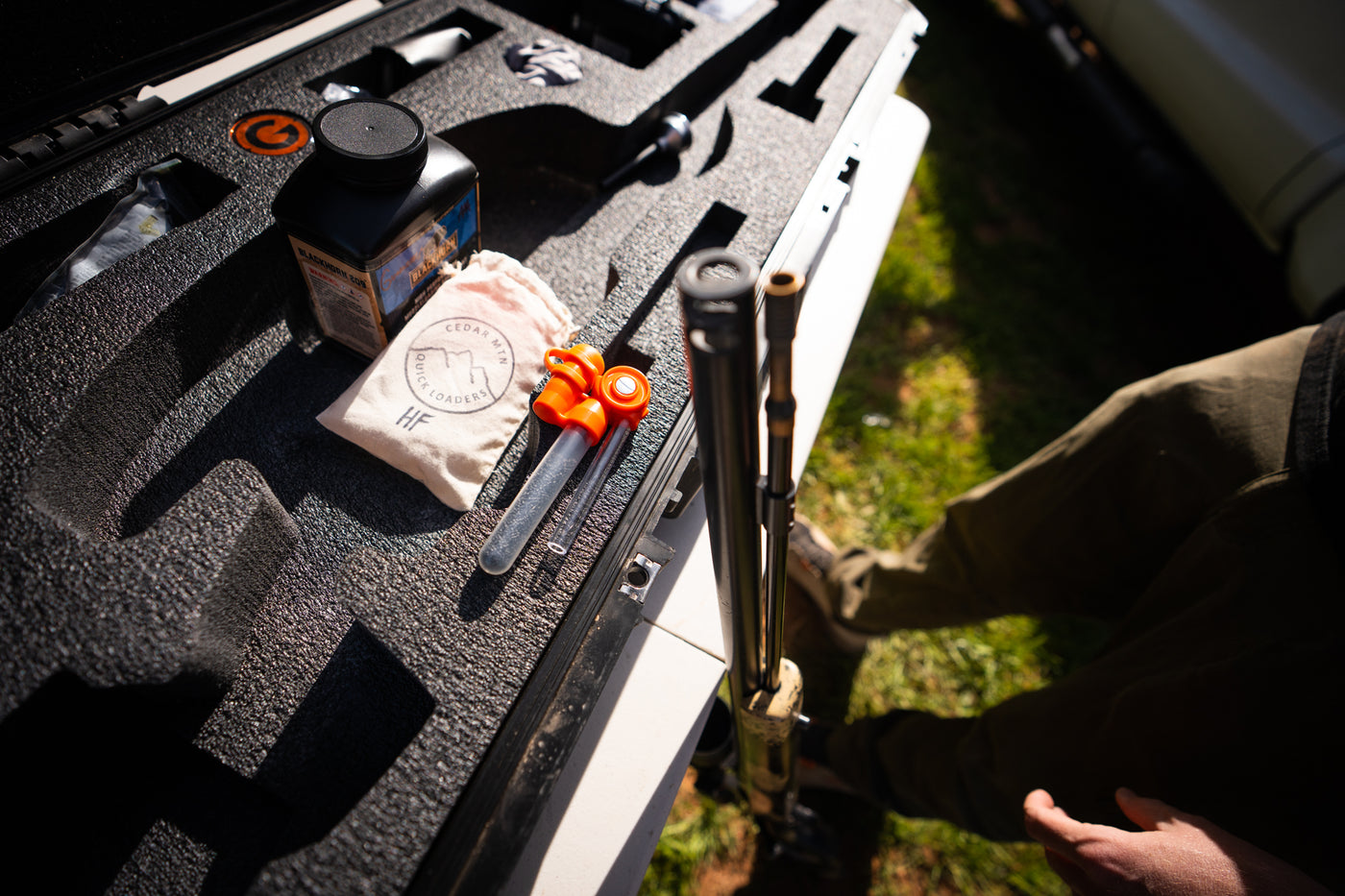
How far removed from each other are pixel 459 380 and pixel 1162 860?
748 millimetres

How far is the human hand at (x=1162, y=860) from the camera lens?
0.57 metres

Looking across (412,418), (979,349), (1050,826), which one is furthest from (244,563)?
(979,349)

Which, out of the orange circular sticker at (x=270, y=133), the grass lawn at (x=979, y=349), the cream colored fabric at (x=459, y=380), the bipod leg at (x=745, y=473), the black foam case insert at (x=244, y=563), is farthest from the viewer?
the grass lawn at (x=979, y=349)

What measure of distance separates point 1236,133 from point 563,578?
192 centimetres

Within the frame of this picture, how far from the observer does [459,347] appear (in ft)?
2.21

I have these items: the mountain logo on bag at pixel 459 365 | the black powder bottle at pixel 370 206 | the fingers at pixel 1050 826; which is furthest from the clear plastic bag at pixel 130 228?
the fingers at pixel 1050 826

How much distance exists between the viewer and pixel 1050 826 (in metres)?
0.68

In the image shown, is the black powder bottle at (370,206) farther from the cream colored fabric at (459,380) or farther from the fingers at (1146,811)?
the fingers at (1146,811)

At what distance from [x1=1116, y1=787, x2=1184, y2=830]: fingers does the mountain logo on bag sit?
0.72m

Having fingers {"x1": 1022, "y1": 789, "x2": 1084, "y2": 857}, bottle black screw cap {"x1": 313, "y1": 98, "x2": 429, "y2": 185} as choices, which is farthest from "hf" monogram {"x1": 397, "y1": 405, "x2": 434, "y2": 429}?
fingers {"x1": 1022, "y1": 789, "x2": 1084, "y2": 857}

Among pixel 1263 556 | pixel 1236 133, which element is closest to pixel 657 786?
pixel 1263 556

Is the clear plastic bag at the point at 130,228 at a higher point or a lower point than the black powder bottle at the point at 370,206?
lower

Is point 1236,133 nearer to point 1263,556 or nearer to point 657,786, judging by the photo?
point 1263,556

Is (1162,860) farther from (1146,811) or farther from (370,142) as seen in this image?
(370,142)
